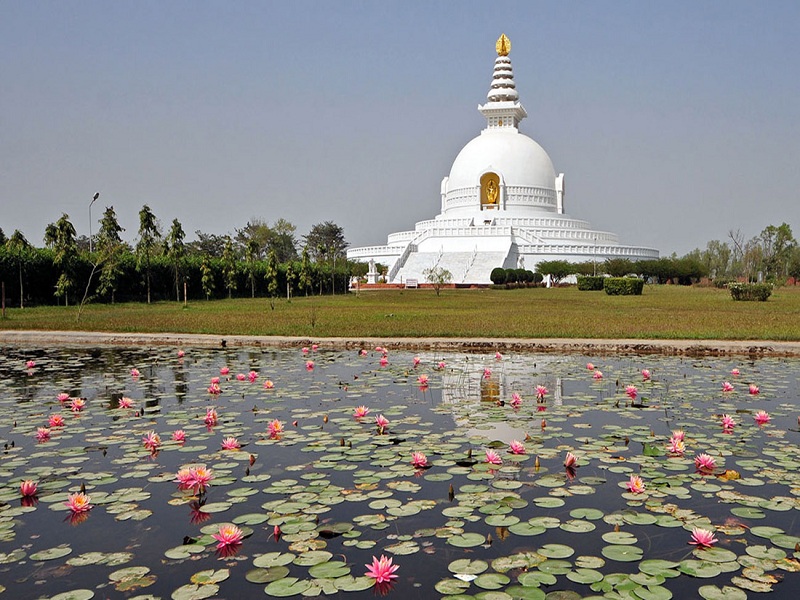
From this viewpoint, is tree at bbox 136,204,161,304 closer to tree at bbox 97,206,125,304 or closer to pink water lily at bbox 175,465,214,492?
tree at bbox 97,206,125,304

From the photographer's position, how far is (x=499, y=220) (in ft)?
200

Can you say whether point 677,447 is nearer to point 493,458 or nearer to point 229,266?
point 493,458

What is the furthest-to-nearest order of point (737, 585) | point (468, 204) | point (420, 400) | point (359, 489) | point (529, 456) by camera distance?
1. point (468, 204)
2. point (420, 400)
3. point (529, 456)
4. point (359, 489)
5. point (737, 585)

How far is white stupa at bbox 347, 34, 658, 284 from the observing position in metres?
54.7

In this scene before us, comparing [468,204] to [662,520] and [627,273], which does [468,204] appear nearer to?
[627,273]

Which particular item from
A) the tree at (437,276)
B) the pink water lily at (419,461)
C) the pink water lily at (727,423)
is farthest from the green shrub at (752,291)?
the pink water lily at (419,461)

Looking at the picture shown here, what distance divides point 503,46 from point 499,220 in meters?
A: 19.6

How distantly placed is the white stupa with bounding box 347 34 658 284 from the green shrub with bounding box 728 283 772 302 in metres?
23.1

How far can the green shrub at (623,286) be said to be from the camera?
34.3m

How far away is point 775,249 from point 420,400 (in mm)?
58965

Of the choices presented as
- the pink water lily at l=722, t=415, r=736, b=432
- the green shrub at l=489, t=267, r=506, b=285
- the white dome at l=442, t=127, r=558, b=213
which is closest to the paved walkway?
the pink water lily at l=722, t=415, r=736, b=432

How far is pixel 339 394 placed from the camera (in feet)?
27.6

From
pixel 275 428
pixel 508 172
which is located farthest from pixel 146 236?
pixel 508 172

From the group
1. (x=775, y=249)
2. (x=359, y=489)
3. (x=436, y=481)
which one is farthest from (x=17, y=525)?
(x=775, y=249)
